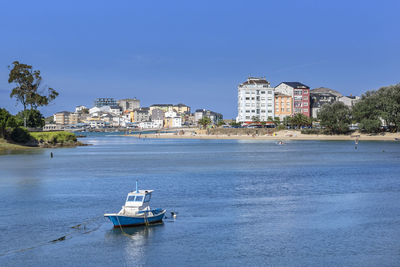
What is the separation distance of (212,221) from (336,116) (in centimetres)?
12568

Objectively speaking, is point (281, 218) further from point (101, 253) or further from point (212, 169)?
point (212, 169)

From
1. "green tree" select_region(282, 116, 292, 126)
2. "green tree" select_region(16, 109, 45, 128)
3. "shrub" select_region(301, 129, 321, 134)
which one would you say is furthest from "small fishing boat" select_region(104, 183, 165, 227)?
"green tree" select_region(282, 116, 292, 126)

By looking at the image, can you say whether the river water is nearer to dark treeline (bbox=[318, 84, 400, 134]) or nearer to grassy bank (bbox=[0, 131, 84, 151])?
grassy bank (bbox=[0, 131, 84, 151])

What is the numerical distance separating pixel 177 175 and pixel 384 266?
38404 millimetres

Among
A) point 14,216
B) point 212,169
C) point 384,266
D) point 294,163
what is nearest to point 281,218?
point 384,266

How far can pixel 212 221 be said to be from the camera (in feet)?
107

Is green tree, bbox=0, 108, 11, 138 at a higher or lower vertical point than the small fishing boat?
higher

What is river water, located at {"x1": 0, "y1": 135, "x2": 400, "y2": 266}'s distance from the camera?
25500 mm

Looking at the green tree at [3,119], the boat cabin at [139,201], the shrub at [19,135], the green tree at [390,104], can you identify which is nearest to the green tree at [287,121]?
the green tree at [390,104]

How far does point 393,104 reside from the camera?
137 m

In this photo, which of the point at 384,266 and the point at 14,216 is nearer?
the point at 384,266

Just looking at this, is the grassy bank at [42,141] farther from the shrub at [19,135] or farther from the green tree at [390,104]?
the green tree at [390,104]

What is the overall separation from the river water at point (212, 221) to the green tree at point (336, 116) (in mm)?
94159

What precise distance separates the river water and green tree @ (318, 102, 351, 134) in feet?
309
